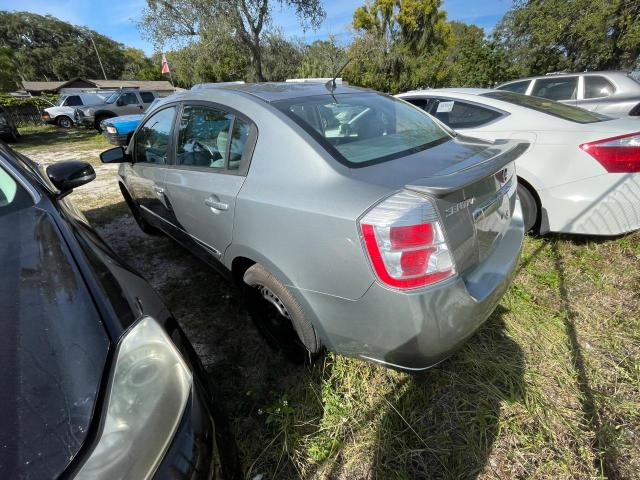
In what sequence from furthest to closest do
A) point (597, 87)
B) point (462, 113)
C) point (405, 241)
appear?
point (597, 87)
point (462, 113)
point (405, 241)

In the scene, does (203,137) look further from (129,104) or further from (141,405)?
(129,104)

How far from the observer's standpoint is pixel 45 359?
2.85 feet

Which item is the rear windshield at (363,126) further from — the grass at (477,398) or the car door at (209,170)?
the grass at (477,398)

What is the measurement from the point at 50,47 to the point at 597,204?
82.6 meters

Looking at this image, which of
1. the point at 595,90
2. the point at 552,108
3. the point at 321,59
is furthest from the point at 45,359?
the point at 321,59

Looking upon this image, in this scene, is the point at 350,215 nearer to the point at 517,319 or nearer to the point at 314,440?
the point at 314,440

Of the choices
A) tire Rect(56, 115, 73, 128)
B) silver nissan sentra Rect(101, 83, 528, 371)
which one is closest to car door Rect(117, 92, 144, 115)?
tire Rect(56, 115, 73, 128)

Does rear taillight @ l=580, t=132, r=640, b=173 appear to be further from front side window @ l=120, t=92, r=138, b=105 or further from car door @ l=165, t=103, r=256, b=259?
front side window @ l=120, t=92, r=138, b=105

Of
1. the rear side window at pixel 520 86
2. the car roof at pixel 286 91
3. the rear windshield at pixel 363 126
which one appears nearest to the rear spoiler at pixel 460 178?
the rear windshield at pixel 363 126

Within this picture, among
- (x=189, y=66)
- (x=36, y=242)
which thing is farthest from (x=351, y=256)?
(x=189, y=66)

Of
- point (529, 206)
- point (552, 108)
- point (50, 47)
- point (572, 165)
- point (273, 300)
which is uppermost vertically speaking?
point (50, 47)

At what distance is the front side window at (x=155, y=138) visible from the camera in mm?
2512

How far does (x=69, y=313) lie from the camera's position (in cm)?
99

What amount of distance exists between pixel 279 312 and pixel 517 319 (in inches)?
62.7
